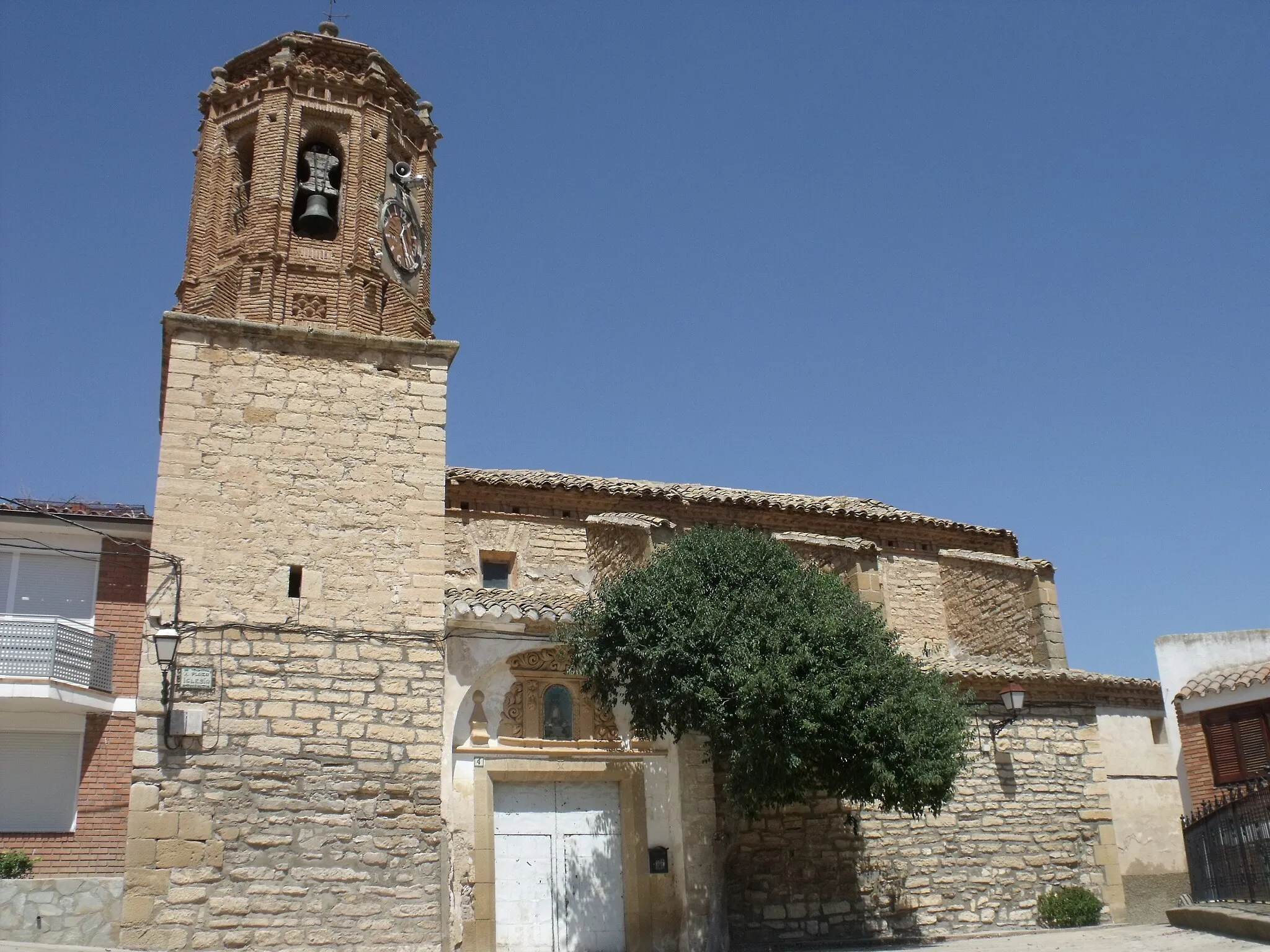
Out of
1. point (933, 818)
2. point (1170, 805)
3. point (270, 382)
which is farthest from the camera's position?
point (1170, 805)

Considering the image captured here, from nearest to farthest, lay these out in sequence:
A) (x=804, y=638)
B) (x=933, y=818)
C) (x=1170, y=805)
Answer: (x=804, y=638)
(x=933, y=818)
(x=1170, y=805)

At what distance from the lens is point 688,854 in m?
13.8

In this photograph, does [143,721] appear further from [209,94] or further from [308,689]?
[209,94]

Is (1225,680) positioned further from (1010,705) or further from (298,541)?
(298,541)

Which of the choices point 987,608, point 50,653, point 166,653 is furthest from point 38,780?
point 987,608

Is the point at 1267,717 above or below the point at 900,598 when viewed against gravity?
below

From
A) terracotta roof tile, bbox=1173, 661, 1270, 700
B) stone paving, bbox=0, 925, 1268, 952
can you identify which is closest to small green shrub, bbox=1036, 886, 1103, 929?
stone paving, bbox=0, 925, 1268, 952

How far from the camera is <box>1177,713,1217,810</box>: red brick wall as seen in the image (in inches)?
732

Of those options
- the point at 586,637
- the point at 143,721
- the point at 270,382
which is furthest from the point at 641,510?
the point at 143,721

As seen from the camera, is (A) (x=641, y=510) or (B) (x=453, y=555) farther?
(A) (x=641, y=510)

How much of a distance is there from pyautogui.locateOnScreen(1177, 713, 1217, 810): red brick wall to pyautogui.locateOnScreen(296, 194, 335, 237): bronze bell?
14.8 meters

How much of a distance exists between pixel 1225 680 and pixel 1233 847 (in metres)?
7.23

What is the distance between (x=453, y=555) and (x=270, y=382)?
5.05 meters

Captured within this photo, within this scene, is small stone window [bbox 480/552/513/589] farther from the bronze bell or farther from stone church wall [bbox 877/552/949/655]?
stone church wall [bbox 877/552/949/655]
